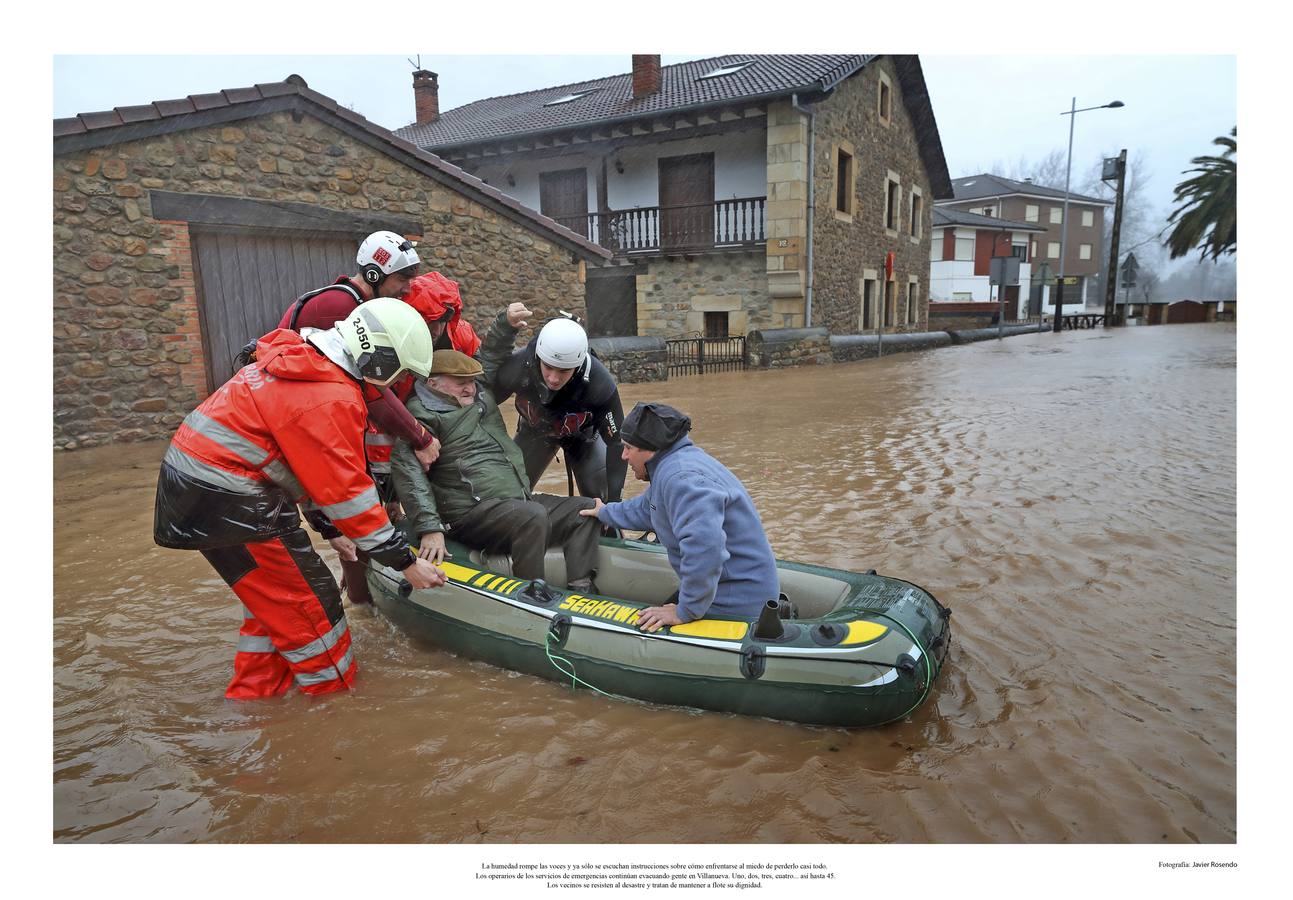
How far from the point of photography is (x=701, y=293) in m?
16.8

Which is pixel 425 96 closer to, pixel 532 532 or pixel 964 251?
pixel 532 532

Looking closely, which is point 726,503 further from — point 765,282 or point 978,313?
point 978,313

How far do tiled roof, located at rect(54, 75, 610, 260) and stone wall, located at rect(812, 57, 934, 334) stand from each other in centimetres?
960

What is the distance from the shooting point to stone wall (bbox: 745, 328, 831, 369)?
14.9m

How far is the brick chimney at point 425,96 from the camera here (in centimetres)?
2112

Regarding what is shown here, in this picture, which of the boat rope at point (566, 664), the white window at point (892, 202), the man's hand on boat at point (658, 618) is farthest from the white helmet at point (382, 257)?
the white window at point (892, 202)

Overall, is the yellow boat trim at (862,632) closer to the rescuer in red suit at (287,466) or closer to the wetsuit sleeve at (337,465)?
the rescuer in red suit at (287,466)

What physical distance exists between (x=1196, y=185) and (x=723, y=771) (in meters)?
5.39

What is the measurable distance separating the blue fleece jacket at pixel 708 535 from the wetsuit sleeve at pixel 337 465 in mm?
1037

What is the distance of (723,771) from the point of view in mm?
2365

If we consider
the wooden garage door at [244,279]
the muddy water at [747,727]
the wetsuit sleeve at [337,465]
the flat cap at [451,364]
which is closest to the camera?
the muddy water at [747,727]

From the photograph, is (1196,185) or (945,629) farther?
(1196,185)

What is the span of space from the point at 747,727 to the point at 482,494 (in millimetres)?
1555
